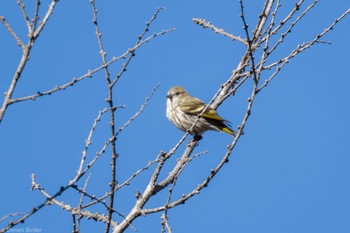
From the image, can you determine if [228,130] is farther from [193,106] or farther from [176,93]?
[176,93]

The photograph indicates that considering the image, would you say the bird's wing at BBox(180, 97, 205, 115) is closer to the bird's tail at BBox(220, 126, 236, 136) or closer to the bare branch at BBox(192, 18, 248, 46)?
the bird's tail at BBox(220, 126, 236, 136)

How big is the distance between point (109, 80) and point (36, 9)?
3.06 ft

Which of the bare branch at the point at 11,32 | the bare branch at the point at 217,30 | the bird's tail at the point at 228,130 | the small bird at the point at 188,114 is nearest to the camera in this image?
the bare branch at the point at 11,32

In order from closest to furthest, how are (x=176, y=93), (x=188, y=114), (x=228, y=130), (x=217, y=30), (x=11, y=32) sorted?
(x=11, y=32), (x=217, y=30), (x=228, y=130), (x=188, y=114), (x=176, y=93)

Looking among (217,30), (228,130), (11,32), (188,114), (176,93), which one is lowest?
(11,32)

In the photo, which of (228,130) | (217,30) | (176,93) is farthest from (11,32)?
(176,93)

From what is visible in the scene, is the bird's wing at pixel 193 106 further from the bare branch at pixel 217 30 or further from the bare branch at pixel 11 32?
the bare branch at pixel 11 32

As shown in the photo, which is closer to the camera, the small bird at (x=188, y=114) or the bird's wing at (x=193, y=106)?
the small bird at (x=188, y=114)

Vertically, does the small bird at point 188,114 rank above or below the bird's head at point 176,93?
below

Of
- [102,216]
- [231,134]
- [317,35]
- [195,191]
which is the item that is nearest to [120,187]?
[195,191]

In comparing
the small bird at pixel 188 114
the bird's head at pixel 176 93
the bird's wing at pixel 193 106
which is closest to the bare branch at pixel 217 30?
the small bird at pixel 188 114

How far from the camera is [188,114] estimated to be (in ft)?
33.7

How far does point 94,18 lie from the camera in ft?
15.8

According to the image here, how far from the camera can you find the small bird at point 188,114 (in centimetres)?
918
